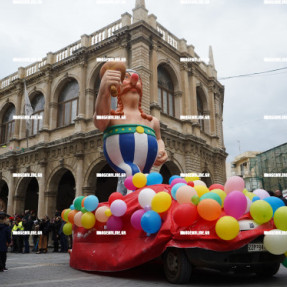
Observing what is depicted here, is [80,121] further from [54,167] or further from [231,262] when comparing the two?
[231,262]

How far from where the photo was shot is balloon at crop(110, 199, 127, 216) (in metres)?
4.81

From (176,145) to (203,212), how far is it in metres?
11.3

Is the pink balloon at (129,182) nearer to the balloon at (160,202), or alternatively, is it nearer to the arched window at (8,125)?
the balloon at (160,202)

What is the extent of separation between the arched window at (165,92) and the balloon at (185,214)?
11.8 metres

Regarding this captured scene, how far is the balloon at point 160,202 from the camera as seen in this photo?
438 cm

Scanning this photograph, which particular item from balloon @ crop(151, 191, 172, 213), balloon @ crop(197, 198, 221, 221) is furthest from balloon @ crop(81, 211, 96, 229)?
balloon @ crop(197, 198, 221, 221)

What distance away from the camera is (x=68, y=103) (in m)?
17.0

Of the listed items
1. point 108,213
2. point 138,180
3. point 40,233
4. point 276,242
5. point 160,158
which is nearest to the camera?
point 276,242

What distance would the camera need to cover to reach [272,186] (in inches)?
1094

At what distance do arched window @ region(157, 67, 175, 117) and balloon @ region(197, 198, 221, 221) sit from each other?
39.2 ft

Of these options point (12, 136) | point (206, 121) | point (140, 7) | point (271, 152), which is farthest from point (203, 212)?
point (271, 152)

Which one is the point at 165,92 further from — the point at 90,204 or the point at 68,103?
the point at 90,204

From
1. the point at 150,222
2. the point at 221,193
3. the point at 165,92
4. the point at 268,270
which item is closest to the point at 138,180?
the point at 150,222

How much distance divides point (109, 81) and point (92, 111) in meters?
10.8
